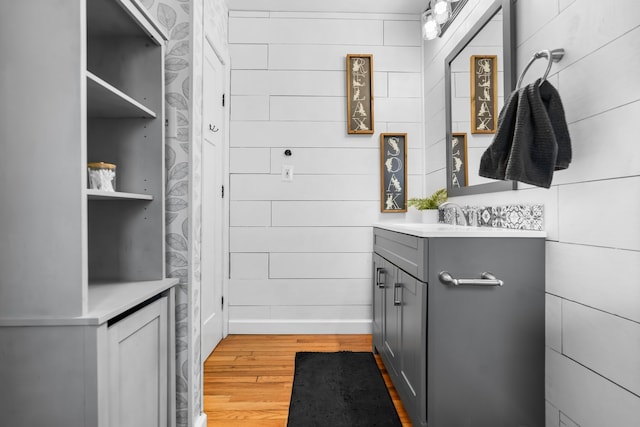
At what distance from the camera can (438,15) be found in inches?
86.5

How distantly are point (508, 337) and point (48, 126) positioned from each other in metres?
1.64

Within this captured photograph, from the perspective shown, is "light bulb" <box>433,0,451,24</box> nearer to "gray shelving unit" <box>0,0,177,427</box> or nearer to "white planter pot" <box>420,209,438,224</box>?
"white planter pot" <box>420,209,438,224</box>

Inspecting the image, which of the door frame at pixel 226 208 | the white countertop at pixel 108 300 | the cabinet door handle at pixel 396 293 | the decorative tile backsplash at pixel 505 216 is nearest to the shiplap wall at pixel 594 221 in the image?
the decorative tile backsplash at pixel 505 216

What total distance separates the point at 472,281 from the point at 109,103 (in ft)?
4.69

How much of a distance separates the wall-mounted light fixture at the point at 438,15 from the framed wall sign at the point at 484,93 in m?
0.37

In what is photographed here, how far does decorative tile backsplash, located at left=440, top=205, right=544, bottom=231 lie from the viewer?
146cm

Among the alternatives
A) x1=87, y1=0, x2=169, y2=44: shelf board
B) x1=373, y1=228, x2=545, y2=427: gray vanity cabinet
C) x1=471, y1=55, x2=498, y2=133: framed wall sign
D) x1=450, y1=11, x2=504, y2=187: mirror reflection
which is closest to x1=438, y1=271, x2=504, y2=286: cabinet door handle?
x1=373, y1=228, x2=545, y2=427: gray vanity cabinet

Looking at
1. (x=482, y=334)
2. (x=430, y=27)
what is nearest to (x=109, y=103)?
(x=482, y=334)

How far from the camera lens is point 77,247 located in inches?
35.6

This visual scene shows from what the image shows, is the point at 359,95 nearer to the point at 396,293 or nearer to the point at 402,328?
the point at 396,293

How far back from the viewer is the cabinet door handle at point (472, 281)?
4.45 feet

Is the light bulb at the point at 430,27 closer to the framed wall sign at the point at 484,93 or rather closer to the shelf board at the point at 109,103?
the framed wall sign at the point at 484,93

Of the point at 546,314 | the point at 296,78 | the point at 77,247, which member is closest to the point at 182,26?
the point at 77,247

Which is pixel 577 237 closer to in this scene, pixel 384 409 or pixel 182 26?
pixel 384 409
